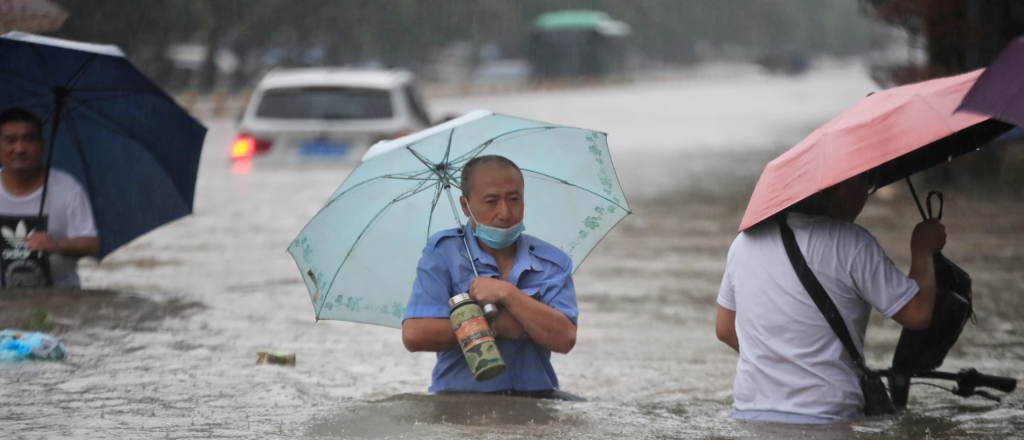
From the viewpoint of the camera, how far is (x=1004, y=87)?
129 inches

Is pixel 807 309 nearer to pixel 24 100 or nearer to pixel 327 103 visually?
pixel 24 100

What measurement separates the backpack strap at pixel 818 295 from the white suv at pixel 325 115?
361 inches

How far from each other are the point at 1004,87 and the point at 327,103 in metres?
10.6

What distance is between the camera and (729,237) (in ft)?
41.2

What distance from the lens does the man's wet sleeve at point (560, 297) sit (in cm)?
438

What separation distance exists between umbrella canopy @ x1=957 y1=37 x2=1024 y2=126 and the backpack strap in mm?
890

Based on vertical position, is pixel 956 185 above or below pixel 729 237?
above

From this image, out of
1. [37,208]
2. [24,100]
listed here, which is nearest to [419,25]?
[24,100]

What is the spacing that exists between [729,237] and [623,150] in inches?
490

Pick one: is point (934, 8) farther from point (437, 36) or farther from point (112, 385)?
point (437, 36)

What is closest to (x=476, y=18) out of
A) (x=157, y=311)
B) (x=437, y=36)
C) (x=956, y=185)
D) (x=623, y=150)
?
(x=437, y=36)

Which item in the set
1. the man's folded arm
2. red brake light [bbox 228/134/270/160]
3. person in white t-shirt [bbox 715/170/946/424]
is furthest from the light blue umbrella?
red brake light [bbox 228/134/270/160]

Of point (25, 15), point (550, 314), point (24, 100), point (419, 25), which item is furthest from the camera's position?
point (419, 25)

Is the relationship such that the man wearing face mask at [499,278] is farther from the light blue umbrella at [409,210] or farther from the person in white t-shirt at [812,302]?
the person in white t-shirt at [812,302]
